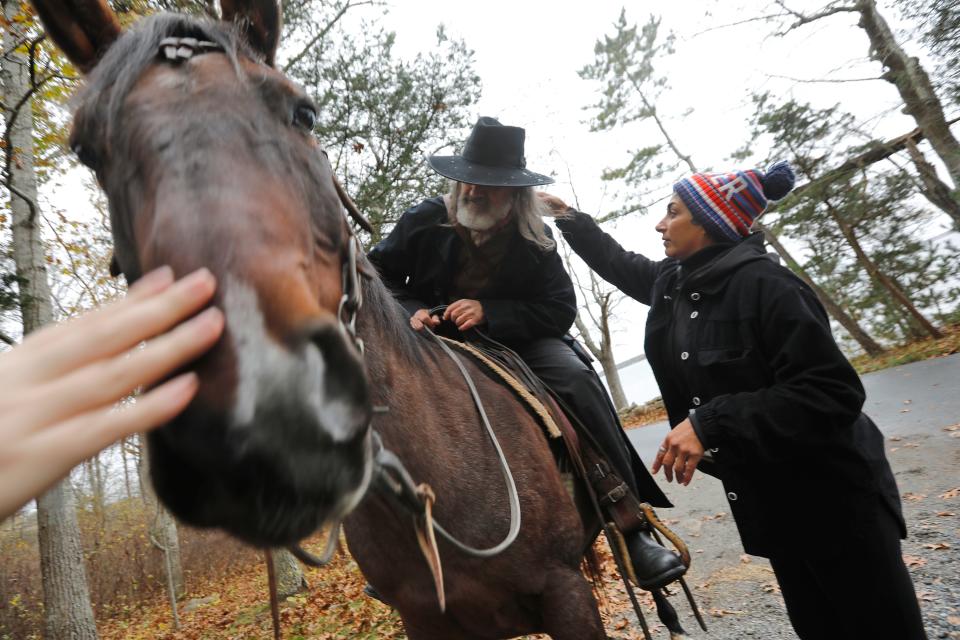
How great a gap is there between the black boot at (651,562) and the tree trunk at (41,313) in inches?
264

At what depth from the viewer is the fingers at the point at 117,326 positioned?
616 mm

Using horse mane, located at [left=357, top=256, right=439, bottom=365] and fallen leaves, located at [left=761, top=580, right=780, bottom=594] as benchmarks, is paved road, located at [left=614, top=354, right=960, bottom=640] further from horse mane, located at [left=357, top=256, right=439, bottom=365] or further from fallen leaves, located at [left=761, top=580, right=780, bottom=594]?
horse mane, located at [left=357, top=256, right=439, bottom=365]

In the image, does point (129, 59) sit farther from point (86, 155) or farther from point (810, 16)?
point (810, 16)

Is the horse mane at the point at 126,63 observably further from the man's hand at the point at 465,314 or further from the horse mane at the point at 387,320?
the man's hand at the point at 465,314

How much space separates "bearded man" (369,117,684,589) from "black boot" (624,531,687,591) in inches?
4.0

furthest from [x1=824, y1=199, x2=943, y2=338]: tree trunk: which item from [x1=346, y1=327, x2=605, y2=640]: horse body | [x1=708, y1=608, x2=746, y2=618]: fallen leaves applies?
[x1=346, y1=327, x2=605, y2=640]: horse body

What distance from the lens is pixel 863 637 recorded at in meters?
2.10

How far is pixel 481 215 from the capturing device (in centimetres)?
304

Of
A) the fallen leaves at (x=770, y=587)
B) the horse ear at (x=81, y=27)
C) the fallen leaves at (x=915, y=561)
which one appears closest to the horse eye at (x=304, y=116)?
the horse ear at (x=81, y=27)

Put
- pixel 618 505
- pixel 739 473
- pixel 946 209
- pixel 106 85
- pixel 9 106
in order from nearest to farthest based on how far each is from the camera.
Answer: pixel 106 85 → pixel 739 473 → pixel 618 505 → pixel 9 106 → pixel 946 209

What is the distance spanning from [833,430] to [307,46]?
8879 mm

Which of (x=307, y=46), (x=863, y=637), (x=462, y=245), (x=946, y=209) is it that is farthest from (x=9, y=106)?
(x=946, y=209)

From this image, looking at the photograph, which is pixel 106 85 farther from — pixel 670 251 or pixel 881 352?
pixel 881 352

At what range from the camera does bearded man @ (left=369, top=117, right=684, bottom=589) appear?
2984mm
